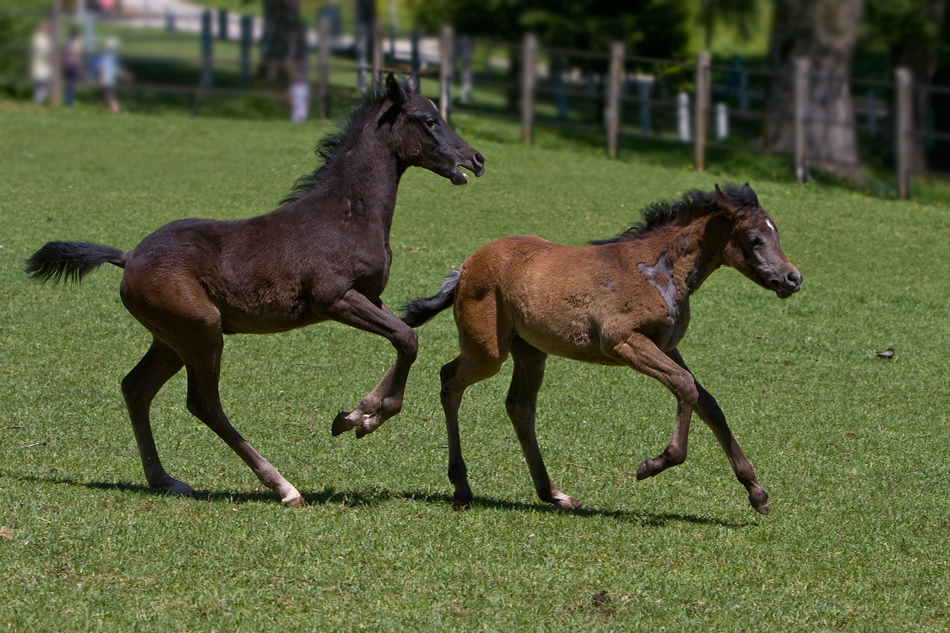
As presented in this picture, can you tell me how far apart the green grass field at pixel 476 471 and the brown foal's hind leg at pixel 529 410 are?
15 centimetres

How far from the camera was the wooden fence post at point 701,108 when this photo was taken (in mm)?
20297

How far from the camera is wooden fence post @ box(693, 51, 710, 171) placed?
Result: 20297 millimetres

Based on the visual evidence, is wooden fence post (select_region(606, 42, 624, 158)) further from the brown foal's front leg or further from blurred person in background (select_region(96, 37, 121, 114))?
the brown foal's front leg

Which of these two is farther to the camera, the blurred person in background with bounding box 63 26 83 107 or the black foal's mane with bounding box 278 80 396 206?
the blurred person in background with bounding box 63 26 83 107

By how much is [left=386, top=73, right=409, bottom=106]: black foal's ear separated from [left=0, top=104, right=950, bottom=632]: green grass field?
2.43 m

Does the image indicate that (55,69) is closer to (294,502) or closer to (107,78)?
(107,78)

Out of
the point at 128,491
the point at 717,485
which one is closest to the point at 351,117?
the point at 128,491

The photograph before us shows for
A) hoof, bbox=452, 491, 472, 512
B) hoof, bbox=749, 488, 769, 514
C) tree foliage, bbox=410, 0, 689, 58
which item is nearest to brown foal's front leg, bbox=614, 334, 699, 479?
hoof, bbox=749, 488, 769, 514

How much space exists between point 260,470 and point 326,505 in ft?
1.44

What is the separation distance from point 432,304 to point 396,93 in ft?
4.38

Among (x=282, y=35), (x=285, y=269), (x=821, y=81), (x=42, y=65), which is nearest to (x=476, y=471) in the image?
(x=285, y=269)

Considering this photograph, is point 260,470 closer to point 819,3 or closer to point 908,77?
point 908,77

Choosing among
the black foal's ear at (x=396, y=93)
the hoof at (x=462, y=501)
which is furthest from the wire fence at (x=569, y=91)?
the hoof at (x=462, y=501)

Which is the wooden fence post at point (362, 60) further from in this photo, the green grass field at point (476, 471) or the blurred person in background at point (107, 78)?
the green grass field at point (476, 471)
